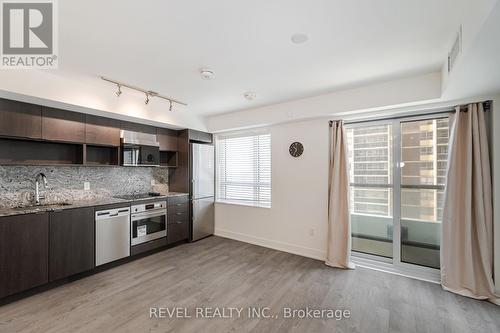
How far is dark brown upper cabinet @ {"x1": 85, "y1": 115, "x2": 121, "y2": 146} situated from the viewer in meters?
3.20

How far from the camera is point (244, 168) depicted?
458 centimetres

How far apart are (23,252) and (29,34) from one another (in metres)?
2.24

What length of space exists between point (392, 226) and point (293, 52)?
9.20 ft

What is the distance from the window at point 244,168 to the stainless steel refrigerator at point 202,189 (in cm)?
24

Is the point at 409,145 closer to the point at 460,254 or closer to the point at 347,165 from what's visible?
the point at 347,165

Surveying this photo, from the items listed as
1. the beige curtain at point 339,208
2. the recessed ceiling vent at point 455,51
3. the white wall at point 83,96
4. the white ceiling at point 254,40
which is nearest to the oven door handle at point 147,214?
the white wall at point 83,96

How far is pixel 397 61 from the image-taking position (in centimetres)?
232

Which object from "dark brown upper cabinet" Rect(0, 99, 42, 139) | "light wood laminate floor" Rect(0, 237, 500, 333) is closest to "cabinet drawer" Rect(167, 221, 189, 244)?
"light wood laminate floor" Rect(0, 237, 500, 333)

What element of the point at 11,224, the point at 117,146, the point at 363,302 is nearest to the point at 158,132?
the point at 117,146

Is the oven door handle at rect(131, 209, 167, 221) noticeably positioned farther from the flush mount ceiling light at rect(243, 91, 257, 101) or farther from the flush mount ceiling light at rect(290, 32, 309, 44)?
the flush mount ceiling light at rect(290, 32, 309, 44)

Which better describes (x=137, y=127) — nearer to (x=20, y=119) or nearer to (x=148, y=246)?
(x=20, y=119)

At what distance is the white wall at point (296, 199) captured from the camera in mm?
3582

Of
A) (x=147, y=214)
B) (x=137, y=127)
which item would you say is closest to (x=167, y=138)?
(x=137, y=127)

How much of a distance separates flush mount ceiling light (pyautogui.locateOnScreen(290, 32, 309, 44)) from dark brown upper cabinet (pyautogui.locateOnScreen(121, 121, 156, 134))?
3.01 meters
